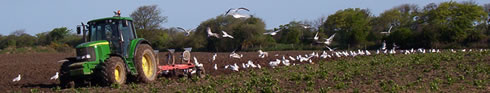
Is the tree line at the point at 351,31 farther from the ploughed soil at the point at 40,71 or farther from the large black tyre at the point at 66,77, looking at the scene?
the large black tyre at the point at 66,77

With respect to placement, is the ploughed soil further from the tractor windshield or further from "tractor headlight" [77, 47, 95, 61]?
the tractor windshield

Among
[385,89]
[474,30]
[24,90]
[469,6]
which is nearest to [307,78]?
[385,89]

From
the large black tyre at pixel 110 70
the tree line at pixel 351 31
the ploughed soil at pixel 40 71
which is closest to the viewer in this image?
the large black tyre at pixel 110 70

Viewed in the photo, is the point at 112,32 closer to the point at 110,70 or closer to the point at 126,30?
the point at 126,30

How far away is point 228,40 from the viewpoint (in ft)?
161

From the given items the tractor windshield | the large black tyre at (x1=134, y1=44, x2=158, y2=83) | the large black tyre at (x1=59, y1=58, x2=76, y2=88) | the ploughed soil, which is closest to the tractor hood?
the tractor windshield

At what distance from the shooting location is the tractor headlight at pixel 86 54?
33.6 ft

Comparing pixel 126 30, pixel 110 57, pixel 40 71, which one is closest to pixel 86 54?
pixel 110 57

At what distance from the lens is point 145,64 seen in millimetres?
11930

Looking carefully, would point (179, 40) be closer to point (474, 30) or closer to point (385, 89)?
point (474, 30)

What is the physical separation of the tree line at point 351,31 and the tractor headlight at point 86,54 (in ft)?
112

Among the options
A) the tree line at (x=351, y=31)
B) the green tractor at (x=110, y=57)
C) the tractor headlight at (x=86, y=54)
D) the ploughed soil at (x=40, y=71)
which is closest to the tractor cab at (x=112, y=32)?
the green tractor at (x=110, y=57)

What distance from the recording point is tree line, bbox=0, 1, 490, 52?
41.6 m

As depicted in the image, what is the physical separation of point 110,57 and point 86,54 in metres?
0.51
